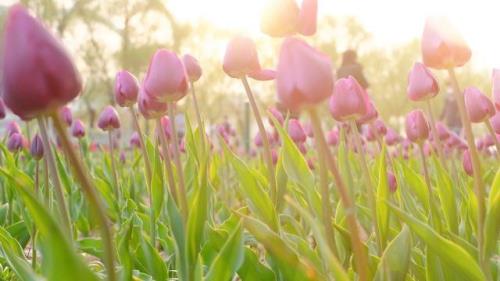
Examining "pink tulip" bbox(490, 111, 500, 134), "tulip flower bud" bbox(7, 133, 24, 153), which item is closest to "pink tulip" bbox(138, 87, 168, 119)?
"pink tulip" bbox(490, 111, 500, 134)

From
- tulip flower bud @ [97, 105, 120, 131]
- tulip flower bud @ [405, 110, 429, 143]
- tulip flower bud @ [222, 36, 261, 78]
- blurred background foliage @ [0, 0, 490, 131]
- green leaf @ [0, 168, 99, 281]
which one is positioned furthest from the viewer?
blurred background foliage @ [0, 0, 490, 131]

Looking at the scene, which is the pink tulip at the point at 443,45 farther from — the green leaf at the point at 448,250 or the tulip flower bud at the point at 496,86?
the green leaf at the point at 448,250

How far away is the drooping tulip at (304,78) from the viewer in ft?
2.76

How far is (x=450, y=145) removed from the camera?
10.8 ft

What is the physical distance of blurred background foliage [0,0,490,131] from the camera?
2522cm

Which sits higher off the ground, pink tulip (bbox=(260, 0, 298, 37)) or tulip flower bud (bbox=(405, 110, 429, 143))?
pink tulip (bbox=(260, 0, 298, 37))

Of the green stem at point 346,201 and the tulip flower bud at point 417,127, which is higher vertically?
the green stem at point 346,201

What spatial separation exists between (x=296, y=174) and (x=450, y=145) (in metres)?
2.17

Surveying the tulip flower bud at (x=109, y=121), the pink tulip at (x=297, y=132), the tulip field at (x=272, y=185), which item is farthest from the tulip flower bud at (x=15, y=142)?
the pink tulip at (x=297, y=132)

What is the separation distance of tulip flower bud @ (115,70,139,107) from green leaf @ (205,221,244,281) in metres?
0.68

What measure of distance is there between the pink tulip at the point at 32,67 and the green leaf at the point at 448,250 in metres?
0.53

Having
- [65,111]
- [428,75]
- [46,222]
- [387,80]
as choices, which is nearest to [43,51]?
[46,222]

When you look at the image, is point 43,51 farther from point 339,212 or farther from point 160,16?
point 160,16

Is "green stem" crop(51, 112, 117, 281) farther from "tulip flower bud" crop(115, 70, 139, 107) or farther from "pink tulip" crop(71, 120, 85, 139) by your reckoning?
"pink tulip" crop(71, 120, 85, 139)
